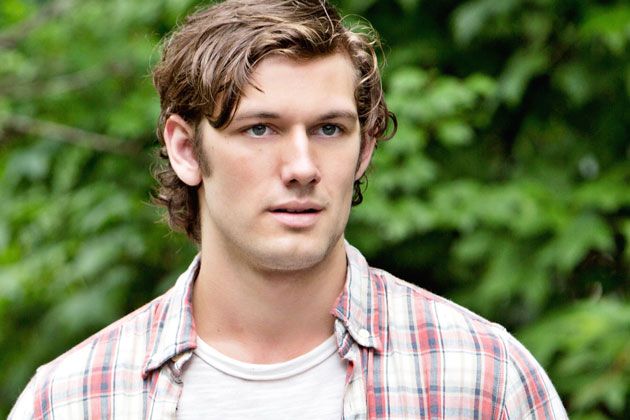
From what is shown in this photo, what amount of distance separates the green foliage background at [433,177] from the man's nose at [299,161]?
71.5 inches

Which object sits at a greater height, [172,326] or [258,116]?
[258,116]

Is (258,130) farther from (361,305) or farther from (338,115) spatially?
(361,305)

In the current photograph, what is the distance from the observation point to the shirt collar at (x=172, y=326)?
100 inches

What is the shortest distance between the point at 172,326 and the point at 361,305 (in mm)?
428

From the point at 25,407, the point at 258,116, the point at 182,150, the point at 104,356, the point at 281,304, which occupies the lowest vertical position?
the point at 25,407

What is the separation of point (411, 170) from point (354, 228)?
35 cm

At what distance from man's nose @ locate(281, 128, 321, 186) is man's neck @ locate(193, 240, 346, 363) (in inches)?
9.0

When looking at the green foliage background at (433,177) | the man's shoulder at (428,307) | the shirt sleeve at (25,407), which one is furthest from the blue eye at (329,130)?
the green foliage background at (433,177)

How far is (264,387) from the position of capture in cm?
252

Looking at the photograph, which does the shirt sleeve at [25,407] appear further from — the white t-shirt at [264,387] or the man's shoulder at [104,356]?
the white t-shirt at [264,387]

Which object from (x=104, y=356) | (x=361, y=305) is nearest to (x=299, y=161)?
(x=361, y=305)

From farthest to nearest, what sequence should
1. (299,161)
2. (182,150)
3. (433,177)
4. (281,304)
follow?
(433,177) → (182,150) → (281,304) → (299,161)

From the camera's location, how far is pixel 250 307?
2.60 meters

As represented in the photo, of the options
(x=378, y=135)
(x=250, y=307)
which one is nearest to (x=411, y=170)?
(x=378, y=135)
